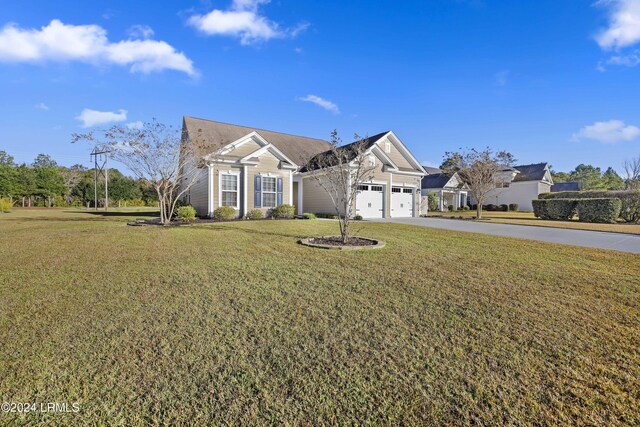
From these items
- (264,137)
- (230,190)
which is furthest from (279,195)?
(264,137)

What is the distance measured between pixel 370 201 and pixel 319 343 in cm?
1733

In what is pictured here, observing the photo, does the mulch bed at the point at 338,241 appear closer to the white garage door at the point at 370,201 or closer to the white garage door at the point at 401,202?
the white garage door at the point at 370,201

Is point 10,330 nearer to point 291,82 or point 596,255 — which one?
point 596,255

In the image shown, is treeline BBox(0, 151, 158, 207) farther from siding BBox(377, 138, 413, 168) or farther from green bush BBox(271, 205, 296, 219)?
siding BBox(377, 138, 413, 168)

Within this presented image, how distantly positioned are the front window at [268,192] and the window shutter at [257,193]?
0.82ft

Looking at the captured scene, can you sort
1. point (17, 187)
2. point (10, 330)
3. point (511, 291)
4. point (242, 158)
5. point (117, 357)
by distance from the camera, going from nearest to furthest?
point (117, 357)
point (10, 330)
point (511, 291)
point (242, 158)
point (17, 187)

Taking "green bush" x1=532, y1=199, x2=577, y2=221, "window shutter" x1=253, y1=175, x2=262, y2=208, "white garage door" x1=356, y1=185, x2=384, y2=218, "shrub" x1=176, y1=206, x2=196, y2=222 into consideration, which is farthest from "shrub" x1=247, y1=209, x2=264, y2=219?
"green bush" x1=532, y1=199, x2=577, y2=221

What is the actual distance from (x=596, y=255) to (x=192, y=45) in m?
17.6

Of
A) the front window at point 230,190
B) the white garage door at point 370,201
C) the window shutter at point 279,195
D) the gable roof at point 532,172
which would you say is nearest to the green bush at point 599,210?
the white garage door at point 370,201

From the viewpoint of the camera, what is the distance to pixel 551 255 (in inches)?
305

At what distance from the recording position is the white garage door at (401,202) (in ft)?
69.3

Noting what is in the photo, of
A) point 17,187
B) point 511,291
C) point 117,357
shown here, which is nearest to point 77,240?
point 117,357

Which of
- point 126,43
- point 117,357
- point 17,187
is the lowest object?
point 117,357

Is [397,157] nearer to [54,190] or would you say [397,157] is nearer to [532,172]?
[532,172]
